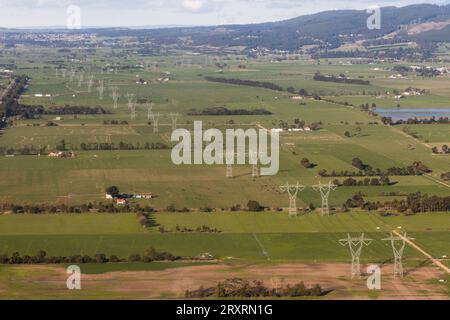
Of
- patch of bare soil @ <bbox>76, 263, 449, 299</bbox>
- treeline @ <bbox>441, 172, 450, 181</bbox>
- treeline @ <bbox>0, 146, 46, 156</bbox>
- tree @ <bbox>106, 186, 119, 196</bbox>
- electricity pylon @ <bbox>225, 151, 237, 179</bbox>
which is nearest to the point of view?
patch of bare soil @ <bbox>76, 263, 449, 299</bbox>

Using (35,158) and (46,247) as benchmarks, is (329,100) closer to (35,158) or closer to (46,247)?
(35,158)

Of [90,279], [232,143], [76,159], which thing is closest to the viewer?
[90,279]

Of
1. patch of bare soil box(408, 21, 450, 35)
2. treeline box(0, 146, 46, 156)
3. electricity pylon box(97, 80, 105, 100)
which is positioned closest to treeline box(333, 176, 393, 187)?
treeline box(0, 146, 46, 156)

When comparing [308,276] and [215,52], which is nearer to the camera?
[308,276]

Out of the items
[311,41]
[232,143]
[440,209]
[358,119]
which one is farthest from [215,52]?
→ [440,209]

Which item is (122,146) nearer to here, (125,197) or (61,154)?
(61,154)

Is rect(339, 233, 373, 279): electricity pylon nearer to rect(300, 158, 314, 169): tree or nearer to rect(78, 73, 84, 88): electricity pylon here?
rect(300, 158, 314, 169): tree
